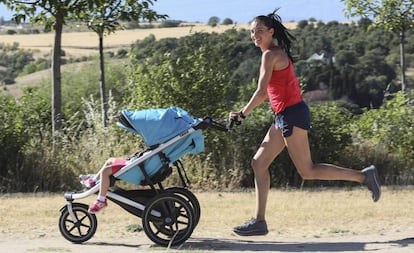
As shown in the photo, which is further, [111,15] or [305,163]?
[111,15]

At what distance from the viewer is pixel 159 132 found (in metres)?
7.43

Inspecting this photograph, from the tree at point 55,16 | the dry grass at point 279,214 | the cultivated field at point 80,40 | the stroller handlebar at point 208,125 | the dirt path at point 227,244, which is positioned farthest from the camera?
the cultivated field at point 80,40

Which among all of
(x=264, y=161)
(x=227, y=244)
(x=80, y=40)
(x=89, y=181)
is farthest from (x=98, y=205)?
(x=80, y=40)

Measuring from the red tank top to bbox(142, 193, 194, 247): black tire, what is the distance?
4.09 feet

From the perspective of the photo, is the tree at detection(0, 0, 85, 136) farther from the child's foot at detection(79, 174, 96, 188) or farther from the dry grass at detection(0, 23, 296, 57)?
the dry grass at detection(0, 23, 296, 57)

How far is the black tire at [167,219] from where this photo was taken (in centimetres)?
737

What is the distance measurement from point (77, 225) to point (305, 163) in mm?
2229

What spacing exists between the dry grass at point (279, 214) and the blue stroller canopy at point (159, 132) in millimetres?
904

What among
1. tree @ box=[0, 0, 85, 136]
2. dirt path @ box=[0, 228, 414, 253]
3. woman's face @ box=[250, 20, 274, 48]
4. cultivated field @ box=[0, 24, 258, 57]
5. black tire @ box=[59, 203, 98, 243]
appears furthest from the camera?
cultivated field @ box=[0, 24, 258, 57]

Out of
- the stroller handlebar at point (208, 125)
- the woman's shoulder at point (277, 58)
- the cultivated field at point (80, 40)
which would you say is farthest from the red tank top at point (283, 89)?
the cultivated field at point (80, 40)

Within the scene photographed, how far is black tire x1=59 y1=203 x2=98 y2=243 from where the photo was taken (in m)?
7.65

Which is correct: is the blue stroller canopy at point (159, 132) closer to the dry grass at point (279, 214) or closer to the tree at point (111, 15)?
the dry grass at point (279, 214)

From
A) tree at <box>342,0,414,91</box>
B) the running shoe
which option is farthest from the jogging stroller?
tree at <box>342,0,414,91</box>

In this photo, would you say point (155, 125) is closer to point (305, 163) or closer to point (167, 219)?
point (167, 219)
